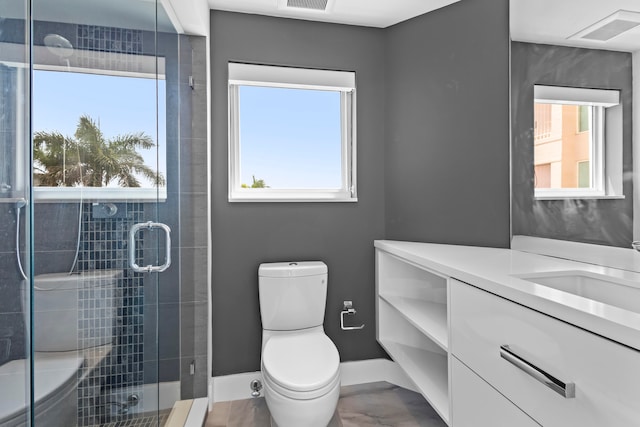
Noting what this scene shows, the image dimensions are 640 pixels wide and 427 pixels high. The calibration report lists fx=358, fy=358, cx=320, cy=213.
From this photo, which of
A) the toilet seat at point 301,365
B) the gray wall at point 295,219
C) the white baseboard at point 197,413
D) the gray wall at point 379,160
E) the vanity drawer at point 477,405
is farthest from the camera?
the gray wall at point 295,219

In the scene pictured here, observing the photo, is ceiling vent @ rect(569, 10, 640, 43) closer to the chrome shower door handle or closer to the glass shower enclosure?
the glass shower enclosure

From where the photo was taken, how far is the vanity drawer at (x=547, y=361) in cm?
73

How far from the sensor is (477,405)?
120 cm

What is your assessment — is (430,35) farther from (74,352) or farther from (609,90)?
(74,352)

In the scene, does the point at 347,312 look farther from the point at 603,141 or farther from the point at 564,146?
the point at 603,141

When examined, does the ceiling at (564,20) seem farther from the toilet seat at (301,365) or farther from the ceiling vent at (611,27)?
the toilet seat at (301,365)

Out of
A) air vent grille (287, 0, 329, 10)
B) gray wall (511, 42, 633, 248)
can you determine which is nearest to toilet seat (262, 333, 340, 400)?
gray wall (511, 42, 633, 248)

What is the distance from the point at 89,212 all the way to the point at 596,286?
64.2 inches

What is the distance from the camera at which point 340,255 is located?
2.25 metres

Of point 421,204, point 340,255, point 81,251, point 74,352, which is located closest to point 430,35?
point 421,204

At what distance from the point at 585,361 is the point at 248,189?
5.97 feet

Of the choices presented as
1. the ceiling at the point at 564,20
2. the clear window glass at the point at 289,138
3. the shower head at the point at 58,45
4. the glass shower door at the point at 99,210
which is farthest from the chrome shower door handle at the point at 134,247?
the ceiling at the point at 564,20

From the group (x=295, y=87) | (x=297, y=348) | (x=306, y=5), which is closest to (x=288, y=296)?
(x=297, y=348)

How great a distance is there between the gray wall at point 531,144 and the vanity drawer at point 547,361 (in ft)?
1.82
